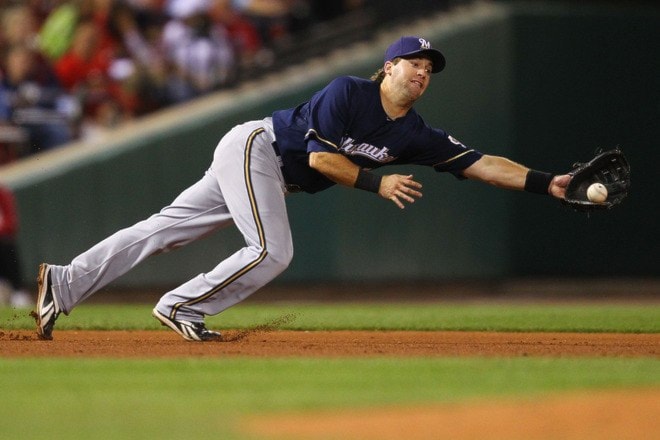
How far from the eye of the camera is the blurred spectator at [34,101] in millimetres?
12547

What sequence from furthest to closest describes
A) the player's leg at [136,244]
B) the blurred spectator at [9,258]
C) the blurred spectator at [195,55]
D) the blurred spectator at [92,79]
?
the blurred spectator at [195,55]
the blurred spectator at [92,79]
the blurred spectator at [9,258]
the player's leg at [136,244]

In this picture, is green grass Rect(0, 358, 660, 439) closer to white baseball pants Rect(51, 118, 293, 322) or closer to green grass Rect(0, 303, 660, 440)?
green grass Rect(0, 303, 660, 440)

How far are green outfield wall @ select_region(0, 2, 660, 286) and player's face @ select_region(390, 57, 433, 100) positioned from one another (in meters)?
5.85

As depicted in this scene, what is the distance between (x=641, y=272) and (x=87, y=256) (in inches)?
300

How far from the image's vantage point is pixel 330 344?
7129 mm

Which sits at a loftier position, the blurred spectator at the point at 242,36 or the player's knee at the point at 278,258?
the blurred spectator at the point at 242,36

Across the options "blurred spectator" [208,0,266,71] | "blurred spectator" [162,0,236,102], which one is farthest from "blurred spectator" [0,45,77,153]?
"blurred spectator" [208,0,266,71]

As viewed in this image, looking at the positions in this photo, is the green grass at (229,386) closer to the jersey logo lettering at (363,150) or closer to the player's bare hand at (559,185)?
the player's bare hand at (559,185)

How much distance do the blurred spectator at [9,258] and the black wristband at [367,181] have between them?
574 cm

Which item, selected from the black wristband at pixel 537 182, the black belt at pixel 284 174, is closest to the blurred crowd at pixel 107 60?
the black belt at pixel 284 174

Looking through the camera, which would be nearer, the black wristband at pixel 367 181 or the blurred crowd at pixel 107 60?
the black wristband at pixel 367 181

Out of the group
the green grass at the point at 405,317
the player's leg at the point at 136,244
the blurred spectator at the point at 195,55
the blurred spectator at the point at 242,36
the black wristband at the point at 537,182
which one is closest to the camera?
the player's leg at the point at 136,244

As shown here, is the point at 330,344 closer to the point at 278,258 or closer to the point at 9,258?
the point at 278,258

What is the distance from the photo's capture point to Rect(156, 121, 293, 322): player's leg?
6.58 m
